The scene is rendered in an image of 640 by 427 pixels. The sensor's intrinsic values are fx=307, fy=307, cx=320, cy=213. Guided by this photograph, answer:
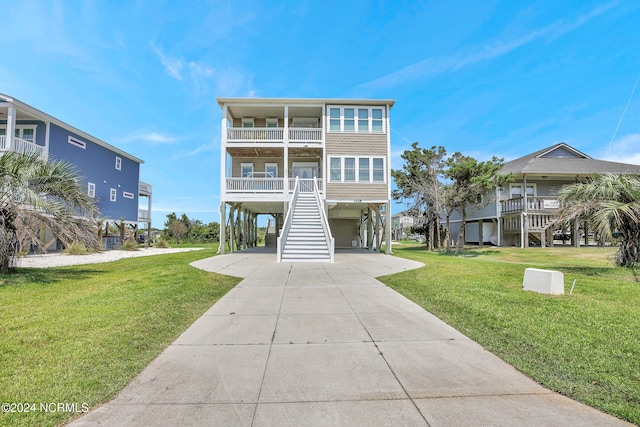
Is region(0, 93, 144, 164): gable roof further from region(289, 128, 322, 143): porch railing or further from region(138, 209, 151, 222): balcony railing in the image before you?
region(289, 128, 322, 143): porch railing

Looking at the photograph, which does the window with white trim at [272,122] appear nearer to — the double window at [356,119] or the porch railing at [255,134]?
the porch railing at [255,134]

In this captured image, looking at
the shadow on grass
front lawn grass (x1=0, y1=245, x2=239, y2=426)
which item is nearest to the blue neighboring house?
the shadow on grass

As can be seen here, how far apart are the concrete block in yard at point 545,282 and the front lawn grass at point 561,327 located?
0.64ft

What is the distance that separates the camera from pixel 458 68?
691 inches

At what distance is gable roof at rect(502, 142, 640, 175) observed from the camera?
2259 centimetres

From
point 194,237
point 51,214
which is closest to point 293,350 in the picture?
point 51,214

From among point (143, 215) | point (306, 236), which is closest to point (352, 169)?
point (306, 236)

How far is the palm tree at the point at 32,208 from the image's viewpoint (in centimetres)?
806

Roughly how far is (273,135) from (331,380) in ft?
54.5

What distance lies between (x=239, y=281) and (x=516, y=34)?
15.4 meters

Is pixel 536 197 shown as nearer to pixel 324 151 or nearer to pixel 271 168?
pixel 324 151

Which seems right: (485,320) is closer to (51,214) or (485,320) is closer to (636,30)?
(51,214)

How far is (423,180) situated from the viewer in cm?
2280

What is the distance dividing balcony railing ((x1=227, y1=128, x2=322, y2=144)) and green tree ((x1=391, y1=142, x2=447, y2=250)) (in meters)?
8.52
